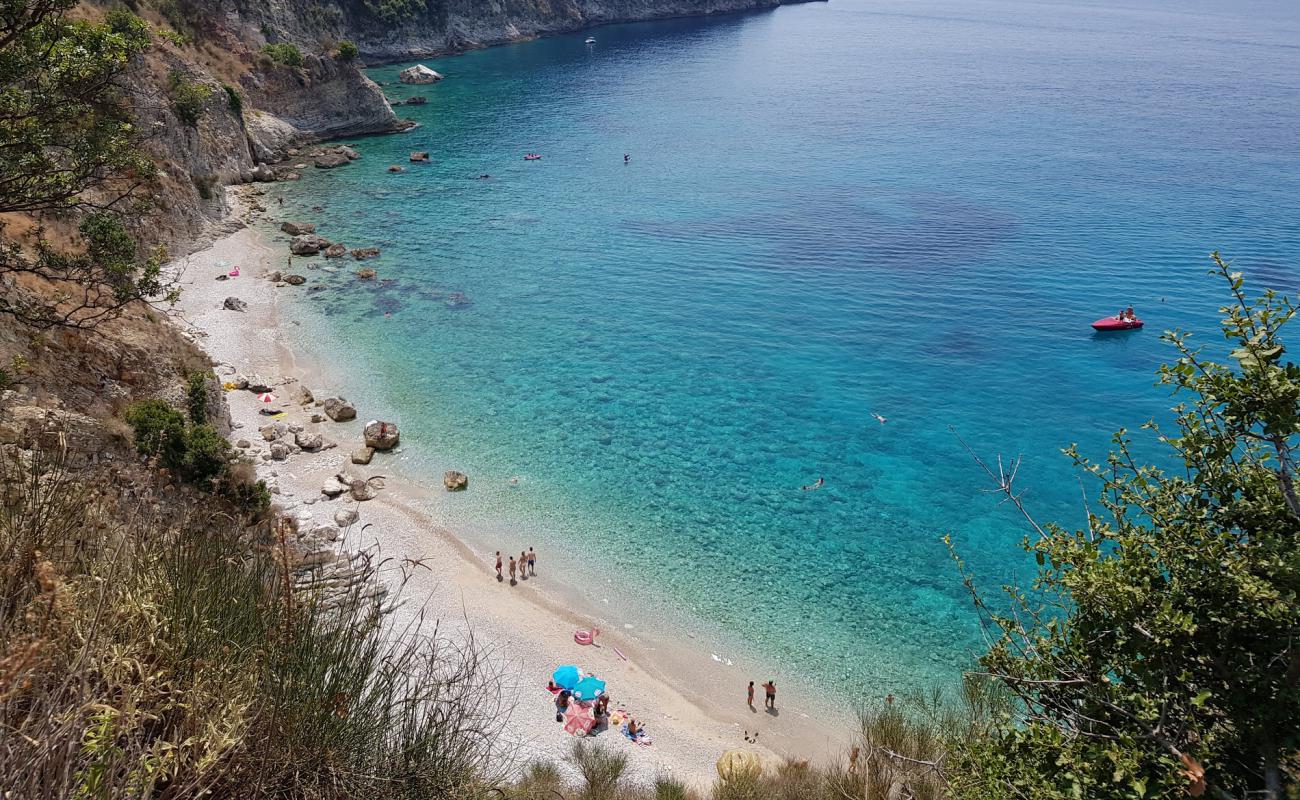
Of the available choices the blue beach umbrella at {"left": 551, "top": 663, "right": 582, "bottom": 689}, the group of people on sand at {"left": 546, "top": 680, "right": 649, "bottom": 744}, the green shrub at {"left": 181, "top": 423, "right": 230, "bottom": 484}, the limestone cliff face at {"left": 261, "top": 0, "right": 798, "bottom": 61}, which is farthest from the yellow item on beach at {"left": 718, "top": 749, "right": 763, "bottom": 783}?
the limestone cliff face at {"left": 261, "top": 0, "right": 798, "bottom": 61}

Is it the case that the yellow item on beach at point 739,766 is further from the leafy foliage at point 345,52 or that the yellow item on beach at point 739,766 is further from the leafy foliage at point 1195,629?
the leafy foliage at point 345,52

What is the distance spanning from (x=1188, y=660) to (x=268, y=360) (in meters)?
43.3

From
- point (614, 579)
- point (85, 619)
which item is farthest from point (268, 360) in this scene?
point (85, 619)

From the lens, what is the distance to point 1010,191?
7431cm

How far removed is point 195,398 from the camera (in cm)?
3000

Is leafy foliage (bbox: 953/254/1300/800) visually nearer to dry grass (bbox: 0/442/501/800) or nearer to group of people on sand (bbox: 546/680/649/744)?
dry grass (bbox: 0/442/501/800)

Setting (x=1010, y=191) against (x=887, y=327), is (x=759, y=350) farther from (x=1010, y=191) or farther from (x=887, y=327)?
(x=1010, y=191)

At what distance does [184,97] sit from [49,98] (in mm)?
45263

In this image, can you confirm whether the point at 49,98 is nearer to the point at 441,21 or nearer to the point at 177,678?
the point at 177,678

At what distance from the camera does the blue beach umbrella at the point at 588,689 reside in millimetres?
23484

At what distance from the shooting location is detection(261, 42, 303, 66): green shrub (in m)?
76.3

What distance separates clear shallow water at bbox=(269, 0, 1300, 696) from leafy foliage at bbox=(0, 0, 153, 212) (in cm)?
1977

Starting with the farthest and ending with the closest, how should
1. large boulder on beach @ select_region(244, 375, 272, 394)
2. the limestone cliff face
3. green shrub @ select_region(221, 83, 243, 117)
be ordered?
the limestone cliff face < green shrub @ select_region(221, 83, 243, 117) < large boulder on beach @ select_region(244, 375, 272, 394)

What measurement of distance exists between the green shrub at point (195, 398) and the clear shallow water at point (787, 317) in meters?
9.12
